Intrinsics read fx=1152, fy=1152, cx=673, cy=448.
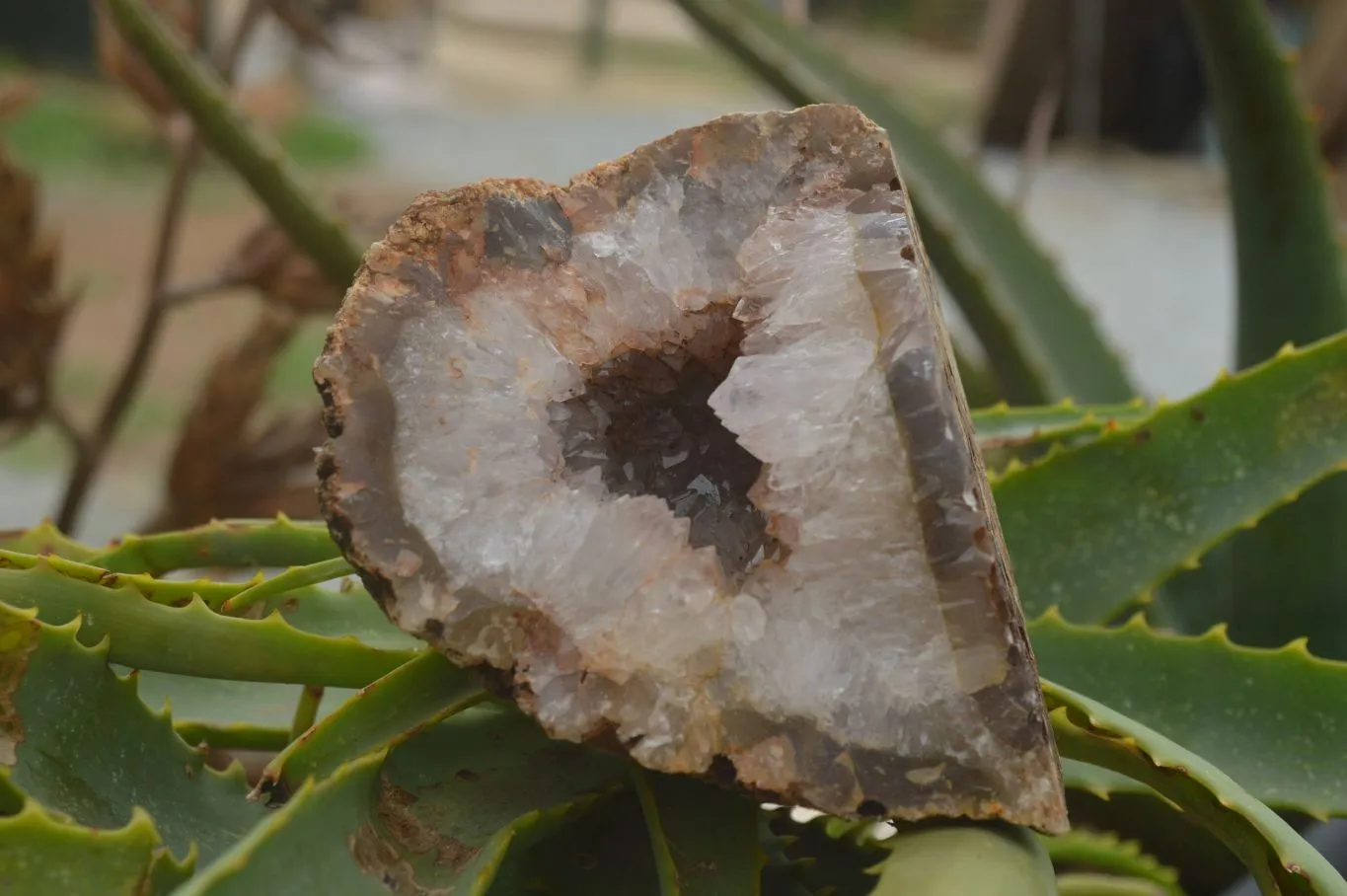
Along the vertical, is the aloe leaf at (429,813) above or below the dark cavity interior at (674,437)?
below

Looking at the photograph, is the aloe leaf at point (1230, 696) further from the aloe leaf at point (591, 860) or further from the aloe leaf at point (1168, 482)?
the aloe leaf at point (591, 860)

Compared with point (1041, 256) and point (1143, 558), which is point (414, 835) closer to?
point (1143, 558)

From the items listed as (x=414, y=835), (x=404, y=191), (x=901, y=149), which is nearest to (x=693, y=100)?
(x=404, y=191)

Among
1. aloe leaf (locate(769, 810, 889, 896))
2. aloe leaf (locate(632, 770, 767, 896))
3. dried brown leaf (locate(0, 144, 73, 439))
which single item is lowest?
dried brown leaf (locate(0, 144, 73, 439))

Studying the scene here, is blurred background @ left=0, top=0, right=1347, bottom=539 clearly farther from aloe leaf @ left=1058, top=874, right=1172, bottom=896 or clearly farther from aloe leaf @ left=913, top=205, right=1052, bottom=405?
aloe leaf @ left=1058, top=874, right=1172, bottom=896

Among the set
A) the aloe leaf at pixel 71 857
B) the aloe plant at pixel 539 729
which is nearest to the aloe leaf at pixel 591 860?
the aloe plant at pixel 539 729

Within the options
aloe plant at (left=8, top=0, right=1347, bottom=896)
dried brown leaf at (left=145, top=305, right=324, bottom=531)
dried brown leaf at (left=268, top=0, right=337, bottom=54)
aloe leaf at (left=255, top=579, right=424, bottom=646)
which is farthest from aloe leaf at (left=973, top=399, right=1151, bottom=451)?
dried brown leaf at (left=268, top=0, right=337, bottom=54)

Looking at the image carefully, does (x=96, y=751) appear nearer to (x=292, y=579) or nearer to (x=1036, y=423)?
(x=292, y=579)

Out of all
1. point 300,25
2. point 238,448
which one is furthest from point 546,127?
point 238,448
